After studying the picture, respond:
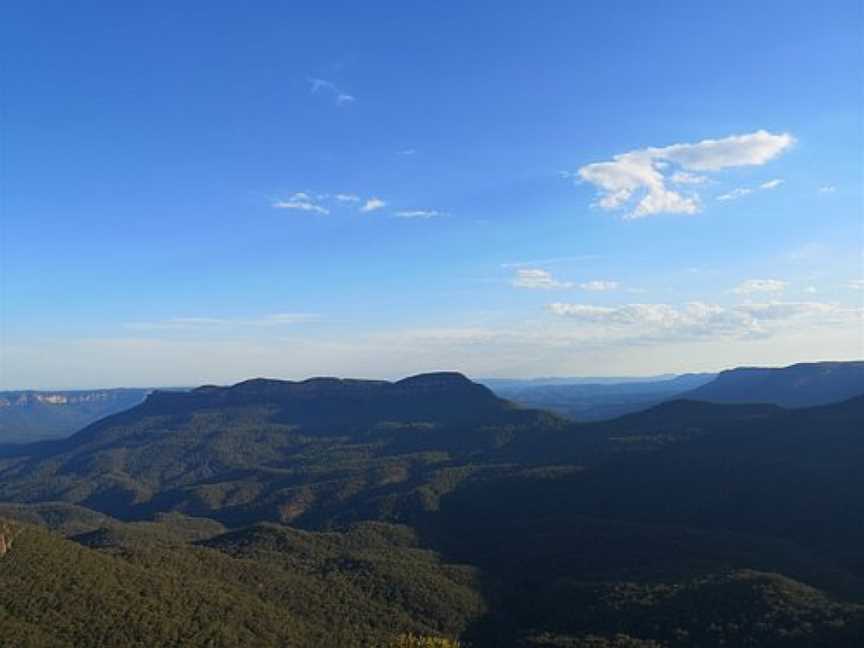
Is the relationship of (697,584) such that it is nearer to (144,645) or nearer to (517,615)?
(517,615)

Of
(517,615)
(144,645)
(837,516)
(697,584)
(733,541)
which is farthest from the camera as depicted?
(837,516)

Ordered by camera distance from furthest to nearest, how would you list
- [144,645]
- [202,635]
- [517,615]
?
[517,615], [202,635], [144,645]

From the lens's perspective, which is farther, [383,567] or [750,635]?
[383,567]

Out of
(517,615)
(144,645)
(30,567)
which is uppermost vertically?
(30,567)

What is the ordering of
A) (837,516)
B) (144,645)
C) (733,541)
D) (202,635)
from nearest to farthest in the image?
(144,645), (202,635), (733,541), (837,516)

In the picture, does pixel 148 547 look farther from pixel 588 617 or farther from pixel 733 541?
Result: pixel 733 541

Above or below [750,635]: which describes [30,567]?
above

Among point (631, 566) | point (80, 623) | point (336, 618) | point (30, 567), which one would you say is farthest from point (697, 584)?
point (30, 567)

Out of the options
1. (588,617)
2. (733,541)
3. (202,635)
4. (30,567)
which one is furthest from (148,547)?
(733,541)

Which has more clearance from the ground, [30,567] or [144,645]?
[30,567]
